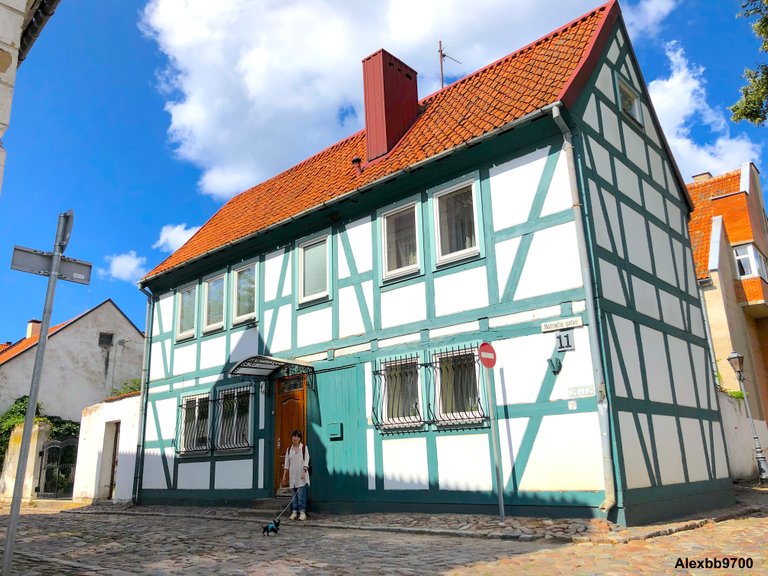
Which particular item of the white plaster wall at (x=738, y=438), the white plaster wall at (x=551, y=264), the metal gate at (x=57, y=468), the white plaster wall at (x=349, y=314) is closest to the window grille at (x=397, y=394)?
the white plaster wall at (x=349, y=314)

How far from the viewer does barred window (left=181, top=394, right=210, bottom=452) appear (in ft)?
49.6

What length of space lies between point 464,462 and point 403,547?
8.78 ft

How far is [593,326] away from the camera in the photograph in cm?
934

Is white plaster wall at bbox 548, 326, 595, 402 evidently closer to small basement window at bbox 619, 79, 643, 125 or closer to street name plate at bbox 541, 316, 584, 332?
street name plate at bbox 541, 316, 584, 332

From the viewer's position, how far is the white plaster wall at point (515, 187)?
10438 mm

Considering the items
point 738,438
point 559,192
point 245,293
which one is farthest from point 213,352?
point 738,438

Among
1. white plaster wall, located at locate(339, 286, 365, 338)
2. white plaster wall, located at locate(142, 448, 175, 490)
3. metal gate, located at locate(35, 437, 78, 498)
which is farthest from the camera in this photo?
metal gate, located at locate(35, 437, 78, 498)

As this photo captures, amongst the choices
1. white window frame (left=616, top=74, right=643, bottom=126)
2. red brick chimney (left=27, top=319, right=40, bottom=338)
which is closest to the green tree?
white window frame (left=616, top=74, right=643, bottom=126)

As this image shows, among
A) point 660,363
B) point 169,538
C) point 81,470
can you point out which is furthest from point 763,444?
point 81,470

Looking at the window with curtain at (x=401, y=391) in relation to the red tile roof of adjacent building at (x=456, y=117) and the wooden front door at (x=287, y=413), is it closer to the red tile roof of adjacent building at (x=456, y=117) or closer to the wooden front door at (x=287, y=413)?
the wooden front door at (x=287, y=413)

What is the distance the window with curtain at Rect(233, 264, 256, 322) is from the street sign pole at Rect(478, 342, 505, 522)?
6.26 metres

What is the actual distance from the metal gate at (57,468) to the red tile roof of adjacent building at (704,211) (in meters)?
20.2

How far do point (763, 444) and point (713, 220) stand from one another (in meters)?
6.95

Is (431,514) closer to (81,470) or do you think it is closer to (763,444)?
(81,470)
